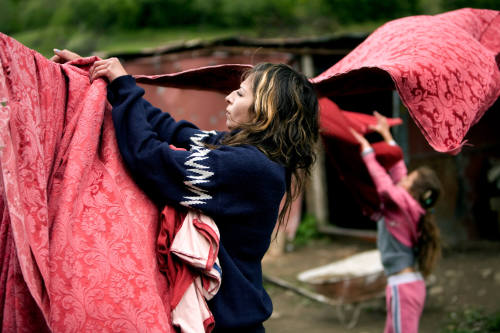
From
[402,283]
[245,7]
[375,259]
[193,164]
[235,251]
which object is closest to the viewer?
[193,164]

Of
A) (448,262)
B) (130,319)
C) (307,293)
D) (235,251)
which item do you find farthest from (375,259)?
(130,319)

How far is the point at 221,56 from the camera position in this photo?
691 centimetres

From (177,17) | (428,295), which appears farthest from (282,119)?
(177,17)

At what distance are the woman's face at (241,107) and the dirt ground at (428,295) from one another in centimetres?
342

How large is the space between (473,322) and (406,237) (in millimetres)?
1674

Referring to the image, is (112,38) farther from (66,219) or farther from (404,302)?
(66,219)

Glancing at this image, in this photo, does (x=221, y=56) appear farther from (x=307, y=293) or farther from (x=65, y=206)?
(x=65, y=206)

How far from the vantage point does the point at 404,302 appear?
3.30 metres

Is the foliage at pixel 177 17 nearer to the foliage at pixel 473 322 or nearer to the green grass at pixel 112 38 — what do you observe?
the green grass at pixel 112 38

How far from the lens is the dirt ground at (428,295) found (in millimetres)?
4734

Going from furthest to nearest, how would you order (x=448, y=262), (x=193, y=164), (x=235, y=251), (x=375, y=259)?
(x=448, y=262) < (x=375, y=259) < (x=235, y=251) < (x=193, y=164)

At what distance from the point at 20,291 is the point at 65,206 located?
0.76ft

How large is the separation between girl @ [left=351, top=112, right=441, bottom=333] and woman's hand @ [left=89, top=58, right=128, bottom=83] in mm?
2129

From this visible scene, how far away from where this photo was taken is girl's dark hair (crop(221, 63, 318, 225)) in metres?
1.58
